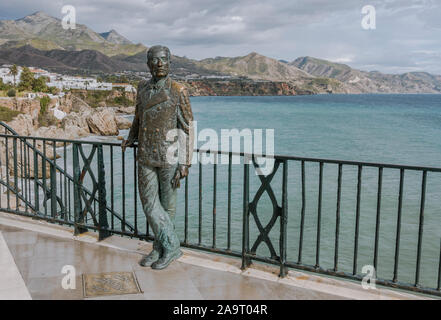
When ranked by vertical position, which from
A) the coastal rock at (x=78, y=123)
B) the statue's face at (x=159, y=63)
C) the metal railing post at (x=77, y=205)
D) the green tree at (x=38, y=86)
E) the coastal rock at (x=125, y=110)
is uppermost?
the green tree at (x=38, y=86)

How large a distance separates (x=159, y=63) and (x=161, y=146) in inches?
30.9

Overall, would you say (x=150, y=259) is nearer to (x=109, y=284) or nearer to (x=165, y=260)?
(x=165, y=260)

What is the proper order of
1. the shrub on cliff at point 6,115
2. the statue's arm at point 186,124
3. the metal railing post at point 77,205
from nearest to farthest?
the statue's arm at point 186,124 < the metal railing post at point 77,205 < the shrub on cliff at point 6,115

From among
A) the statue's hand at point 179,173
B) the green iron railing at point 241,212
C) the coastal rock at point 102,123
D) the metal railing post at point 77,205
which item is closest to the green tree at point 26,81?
the coastal rock at point 102,123

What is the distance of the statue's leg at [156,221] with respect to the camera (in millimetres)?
4273

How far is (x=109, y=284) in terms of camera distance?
12.9ft

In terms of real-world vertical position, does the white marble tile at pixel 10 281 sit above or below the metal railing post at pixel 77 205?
below

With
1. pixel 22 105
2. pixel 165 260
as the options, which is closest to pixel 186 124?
pixel 165 260

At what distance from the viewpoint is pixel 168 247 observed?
434cm

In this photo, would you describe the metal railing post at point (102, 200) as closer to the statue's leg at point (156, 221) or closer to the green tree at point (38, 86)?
the statue's leg at point (156, 221)

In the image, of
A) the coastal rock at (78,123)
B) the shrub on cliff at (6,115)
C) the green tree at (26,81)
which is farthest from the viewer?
the green tree at (26,81)

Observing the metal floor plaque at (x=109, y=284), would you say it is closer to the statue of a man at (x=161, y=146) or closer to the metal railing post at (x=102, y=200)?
the statue of a man at (x=161, y=146)

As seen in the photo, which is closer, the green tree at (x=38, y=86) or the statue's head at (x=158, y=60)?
the statue's head at (x=158, y=60)
